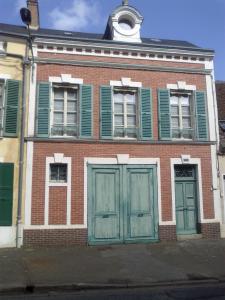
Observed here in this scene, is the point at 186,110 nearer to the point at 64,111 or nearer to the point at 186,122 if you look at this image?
the point at 186,122

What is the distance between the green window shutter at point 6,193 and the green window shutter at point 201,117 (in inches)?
253

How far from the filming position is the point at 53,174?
11734 millimetres

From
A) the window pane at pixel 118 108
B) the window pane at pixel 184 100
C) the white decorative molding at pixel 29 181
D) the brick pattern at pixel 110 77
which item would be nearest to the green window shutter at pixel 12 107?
the white decorative molding at pixel 29 181

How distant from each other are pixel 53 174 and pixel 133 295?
568 centimetres

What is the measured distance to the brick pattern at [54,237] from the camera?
11023 mm

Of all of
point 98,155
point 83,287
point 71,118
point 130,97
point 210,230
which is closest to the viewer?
point 83,287

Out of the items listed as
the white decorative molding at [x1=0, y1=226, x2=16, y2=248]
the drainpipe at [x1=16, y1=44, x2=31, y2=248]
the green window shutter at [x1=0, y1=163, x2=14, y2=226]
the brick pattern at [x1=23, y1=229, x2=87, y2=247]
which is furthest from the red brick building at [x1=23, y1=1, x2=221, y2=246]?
the green window shutter at [x1=0, y1=163, x2=14, y2=226]

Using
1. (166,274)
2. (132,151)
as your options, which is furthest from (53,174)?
(166,274)

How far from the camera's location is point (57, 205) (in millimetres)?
11375

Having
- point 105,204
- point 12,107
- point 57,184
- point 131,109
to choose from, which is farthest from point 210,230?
point 12,107

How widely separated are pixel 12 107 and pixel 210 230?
7.69 meters

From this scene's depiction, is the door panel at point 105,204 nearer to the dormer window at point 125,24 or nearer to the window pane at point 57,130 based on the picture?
the window pane at point 57,130

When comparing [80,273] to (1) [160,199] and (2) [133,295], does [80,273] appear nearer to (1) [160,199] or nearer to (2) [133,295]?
(2) [133,295]

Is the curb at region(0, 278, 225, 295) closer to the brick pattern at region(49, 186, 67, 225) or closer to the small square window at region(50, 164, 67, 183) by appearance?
the brick pattern at region(49, 186, 67, 225)
